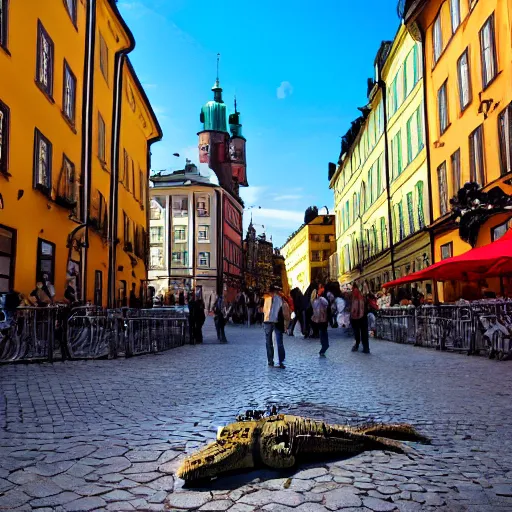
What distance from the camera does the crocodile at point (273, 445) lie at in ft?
12.3

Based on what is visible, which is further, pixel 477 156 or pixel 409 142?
pixel 409 142

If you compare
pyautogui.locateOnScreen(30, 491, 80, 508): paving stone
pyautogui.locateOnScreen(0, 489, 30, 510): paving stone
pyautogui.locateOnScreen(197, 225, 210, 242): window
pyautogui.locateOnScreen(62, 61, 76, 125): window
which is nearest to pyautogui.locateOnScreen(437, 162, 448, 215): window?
pyautogui.locateOnScreen(62, 61, 76, 125): window

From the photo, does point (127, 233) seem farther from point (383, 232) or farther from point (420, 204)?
point (383, 232)

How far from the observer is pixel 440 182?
25.3m

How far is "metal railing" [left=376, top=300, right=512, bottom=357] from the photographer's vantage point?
38.7 ft

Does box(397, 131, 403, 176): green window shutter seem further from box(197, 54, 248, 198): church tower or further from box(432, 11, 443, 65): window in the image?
box(197, 54, 248, 198): church tower

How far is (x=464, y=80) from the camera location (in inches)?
872

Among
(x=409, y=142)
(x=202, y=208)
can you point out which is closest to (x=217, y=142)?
(x=202, y=208)

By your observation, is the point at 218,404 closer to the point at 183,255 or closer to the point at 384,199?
the point at 384,199

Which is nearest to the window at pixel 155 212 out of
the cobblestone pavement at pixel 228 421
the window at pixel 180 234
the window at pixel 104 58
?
the window at pixel 180 234

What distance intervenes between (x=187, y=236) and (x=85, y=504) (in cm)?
6285

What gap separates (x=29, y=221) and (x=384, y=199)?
2575 cm

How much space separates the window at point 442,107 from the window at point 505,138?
5.79 metres

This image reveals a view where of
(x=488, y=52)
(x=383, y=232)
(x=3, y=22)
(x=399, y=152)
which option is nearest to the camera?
(x=3, y=22)
